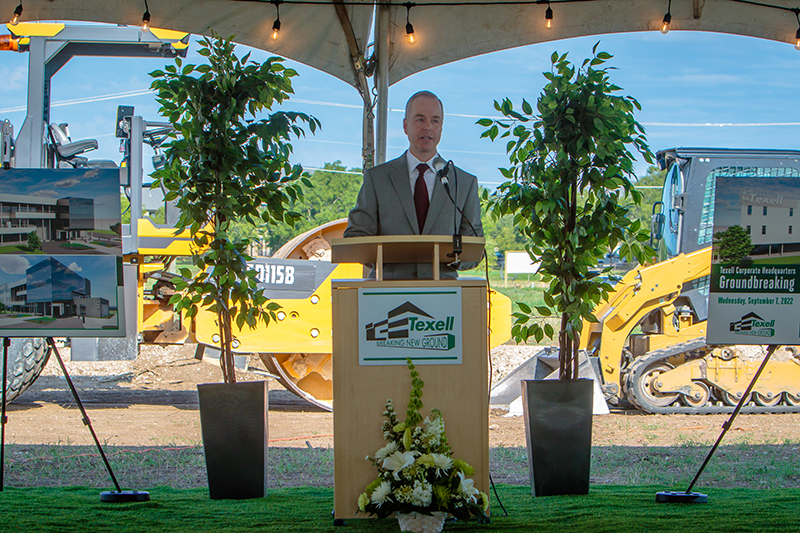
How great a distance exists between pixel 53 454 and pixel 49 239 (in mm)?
2287

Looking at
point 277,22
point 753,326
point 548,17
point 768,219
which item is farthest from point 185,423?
point 768,219

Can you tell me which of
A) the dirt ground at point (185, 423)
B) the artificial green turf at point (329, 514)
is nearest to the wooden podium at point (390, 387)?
the artificial green turf at point (329, 514)

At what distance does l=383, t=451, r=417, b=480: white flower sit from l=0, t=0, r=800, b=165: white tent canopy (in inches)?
104

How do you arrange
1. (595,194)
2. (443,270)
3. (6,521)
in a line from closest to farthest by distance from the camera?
(6,521) → (443,270) → (595,194)

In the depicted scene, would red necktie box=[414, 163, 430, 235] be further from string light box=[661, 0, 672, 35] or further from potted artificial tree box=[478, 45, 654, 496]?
string light box=[661, 0, 672, 35]

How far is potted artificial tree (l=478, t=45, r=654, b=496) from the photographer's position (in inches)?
123

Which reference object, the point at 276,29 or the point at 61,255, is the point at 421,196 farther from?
the point at 276,29

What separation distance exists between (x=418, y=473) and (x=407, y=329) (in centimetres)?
47

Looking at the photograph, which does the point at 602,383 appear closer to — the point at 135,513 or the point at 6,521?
the point at 135,513

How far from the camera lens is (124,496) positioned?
3.04 metres

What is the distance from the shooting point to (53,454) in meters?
4.64

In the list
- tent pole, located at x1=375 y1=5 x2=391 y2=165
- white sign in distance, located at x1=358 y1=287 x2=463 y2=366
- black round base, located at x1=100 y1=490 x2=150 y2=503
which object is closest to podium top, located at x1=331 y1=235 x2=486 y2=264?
white sign in distance, located at x1=358 y1=287 x2=463 y2=366

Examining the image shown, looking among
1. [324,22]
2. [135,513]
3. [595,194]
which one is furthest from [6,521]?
[324,22]

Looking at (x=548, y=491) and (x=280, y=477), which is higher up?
(x=548, y=491)
